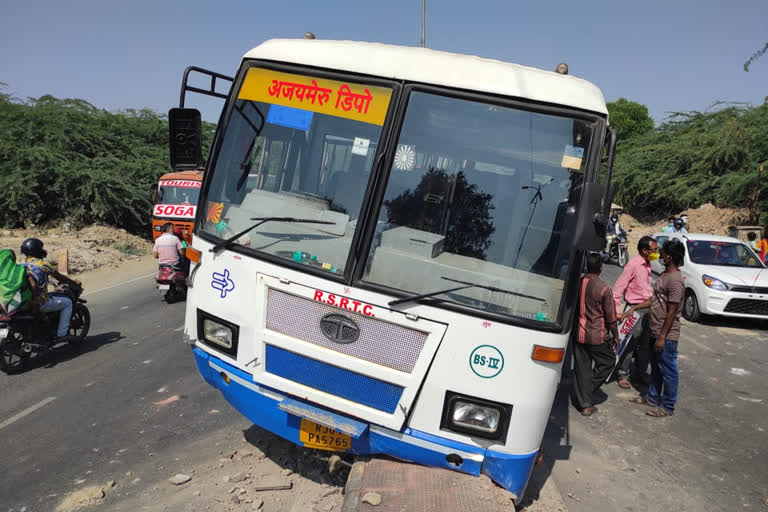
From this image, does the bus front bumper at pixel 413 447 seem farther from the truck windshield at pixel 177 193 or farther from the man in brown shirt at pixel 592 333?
the truck windshield at pixel 177 193

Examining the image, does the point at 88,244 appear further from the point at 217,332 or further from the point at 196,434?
the point at 217,332

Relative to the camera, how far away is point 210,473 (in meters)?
4.15

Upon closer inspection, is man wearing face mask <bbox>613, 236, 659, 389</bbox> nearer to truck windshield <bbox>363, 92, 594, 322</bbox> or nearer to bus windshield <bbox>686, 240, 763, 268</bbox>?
truck windshield <bbox>363, 92, 594, 322</bbox>

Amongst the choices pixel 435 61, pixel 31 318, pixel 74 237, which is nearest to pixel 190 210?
pixel 74 237

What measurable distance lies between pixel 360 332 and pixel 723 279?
31.2 feet

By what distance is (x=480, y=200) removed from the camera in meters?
3.37

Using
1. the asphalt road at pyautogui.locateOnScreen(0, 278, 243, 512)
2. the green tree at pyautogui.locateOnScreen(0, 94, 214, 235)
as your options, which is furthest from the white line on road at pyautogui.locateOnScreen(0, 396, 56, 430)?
the green tree at pyautogui.locateOnScreen(0, 94, 214, 235)

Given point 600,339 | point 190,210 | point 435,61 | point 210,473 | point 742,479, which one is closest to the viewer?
point 435,61

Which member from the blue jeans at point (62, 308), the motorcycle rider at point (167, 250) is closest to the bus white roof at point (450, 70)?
the blue jeans at point (62, 308)

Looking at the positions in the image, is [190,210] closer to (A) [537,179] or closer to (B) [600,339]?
(B) [600,339]

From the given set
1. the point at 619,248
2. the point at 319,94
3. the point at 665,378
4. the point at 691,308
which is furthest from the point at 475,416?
the point at 619,248

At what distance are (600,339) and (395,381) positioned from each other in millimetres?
3281

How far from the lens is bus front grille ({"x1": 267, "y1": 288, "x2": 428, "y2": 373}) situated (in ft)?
10.5

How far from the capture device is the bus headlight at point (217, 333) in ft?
12.1
